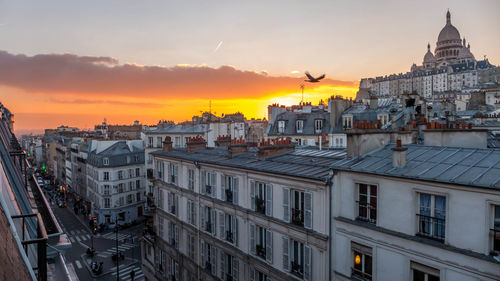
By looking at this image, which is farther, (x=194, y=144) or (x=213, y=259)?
(x=194, y=144)

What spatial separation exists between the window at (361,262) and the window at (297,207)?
2.22 meters

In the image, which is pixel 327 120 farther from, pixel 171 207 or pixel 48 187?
pixel 48 187

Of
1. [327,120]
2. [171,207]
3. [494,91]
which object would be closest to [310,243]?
[171,207]

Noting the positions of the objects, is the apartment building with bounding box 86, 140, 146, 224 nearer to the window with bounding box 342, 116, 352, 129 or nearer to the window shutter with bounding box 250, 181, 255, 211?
the window with bounding box 342, 116, 352, 129

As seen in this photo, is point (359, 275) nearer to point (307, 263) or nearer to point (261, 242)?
point (307, 263)

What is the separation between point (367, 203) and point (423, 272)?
282 cm

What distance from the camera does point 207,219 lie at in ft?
72.5

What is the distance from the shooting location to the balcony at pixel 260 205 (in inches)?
681

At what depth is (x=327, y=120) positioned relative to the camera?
44094mm

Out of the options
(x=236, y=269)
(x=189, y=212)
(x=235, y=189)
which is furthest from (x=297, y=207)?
(x=189, y=212)

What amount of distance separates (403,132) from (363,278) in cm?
894

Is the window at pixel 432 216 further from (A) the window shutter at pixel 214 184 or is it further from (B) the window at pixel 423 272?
(A) the window shutter at pixel 214 184

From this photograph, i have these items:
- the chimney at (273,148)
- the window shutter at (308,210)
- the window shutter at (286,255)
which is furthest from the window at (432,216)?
the chimney at (273,148)

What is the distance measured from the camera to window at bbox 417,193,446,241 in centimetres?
1054
